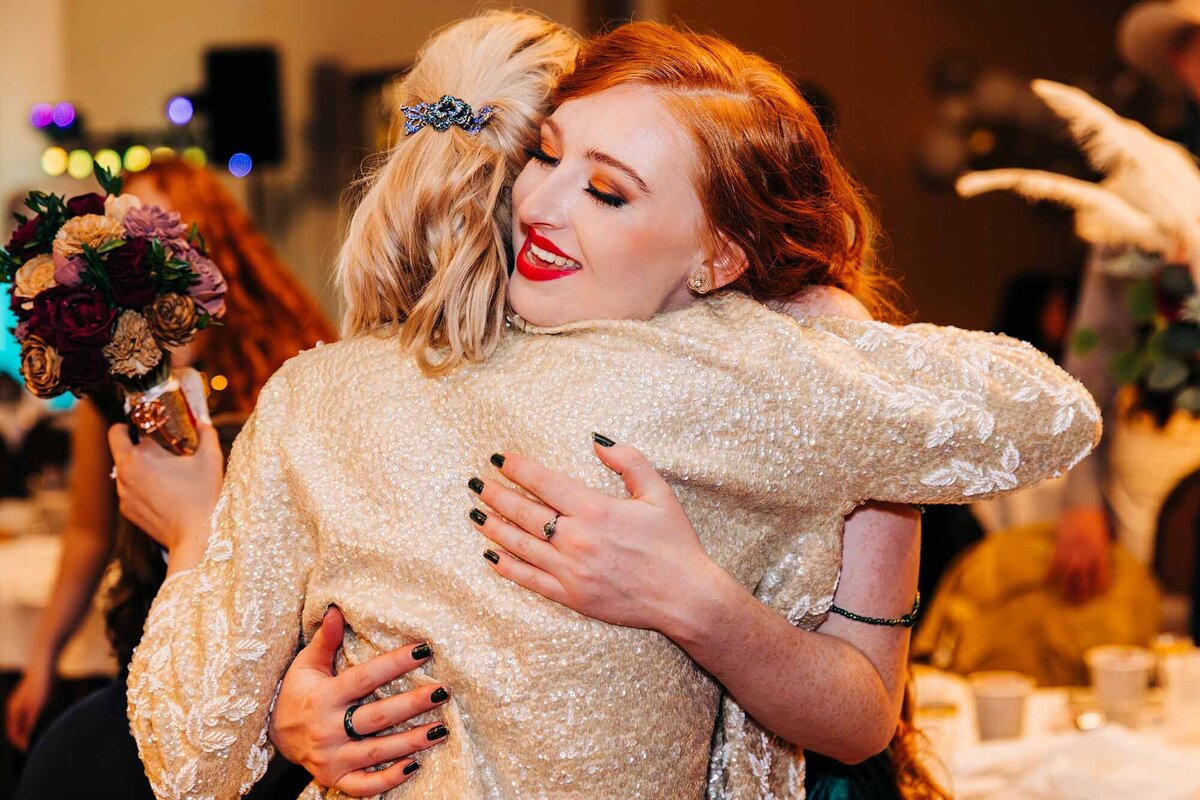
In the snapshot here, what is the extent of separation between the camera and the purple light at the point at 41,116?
7.70 m

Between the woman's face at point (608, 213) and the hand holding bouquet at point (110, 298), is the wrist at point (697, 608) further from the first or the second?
the hand holding bouquet at point (110, 298)

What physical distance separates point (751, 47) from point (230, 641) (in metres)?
6.62

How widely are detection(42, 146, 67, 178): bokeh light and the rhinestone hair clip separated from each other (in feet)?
22.2

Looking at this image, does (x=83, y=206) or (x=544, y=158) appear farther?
(x=83, y=206)

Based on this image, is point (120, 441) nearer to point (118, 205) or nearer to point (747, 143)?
point (118, 205)

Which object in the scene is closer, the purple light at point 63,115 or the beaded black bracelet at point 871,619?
the beaded black bracelet at point 871,619

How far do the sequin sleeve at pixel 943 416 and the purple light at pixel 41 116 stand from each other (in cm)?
723

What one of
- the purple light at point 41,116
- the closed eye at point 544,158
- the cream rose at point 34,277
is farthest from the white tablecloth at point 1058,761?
the purple light at point 41,116

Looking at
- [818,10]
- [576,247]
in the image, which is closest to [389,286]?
[576,247]

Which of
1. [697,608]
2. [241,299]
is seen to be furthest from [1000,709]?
[241,299]

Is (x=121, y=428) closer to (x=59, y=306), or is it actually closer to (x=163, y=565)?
(x=59, y=306)

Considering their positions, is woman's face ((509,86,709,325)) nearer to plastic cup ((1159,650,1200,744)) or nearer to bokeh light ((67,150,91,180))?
plastic cup ((1159,650,1200,744))

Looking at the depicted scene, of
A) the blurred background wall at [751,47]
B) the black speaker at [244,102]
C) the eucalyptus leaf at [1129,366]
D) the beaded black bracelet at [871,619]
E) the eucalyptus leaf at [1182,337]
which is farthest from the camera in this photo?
the blurred background wall at [751,47]

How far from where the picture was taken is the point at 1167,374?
2.59 m
